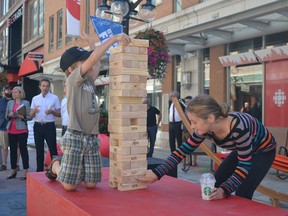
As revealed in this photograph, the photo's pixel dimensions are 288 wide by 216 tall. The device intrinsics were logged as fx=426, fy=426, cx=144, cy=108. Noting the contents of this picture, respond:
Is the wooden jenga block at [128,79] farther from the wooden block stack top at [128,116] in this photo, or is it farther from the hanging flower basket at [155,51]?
the hanging flower basket at [155,51]

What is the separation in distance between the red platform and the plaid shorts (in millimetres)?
119

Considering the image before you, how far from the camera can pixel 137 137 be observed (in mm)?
3863

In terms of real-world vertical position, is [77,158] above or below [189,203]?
above

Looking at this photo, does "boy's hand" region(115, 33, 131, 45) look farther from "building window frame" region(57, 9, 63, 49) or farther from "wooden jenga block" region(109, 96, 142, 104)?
"building window frame" region(57, 9, 63, 49)

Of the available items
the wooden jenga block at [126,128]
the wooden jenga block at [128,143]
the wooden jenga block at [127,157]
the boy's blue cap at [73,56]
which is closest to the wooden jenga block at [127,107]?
the wooden jenga block at [126,128]

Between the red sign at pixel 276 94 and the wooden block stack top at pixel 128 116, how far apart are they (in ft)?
25.1

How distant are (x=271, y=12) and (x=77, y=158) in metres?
6.89

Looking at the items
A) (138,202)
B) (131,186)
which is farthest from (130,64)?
(138,202)

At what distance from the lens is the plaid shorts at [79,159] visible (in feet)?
12.3

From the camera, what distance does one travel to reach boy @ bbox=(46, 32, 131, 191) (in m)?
3.73

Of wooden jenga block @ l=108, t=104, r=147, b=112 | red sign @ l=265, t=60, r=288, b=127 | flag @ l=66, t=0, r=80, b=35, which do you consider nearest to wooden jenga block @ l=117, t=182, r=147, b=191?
wooden jenga block @ l=108, t=104, r=147, b=112

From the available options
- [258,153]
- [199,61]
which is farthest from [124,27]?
[199,61]

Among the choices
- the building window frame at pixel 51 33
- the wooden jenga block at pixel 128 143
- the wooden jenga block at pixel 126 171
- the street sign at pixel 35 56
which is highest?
the building window frame at pixel 51 33

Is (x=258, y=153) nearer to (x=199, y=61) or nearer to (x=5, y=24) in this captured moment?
(x=199, y=61)
